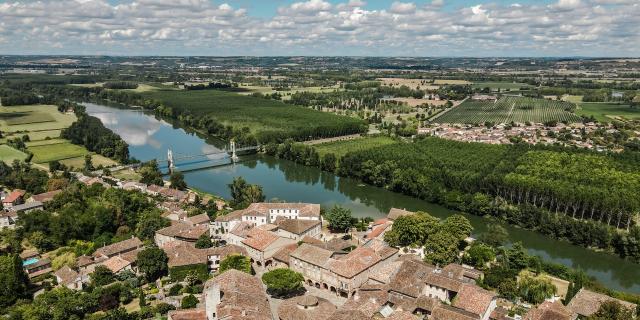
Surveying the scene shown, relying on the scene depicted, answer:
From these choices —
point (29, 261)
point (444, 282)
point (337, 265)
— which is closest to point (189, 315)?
point (337, 265)

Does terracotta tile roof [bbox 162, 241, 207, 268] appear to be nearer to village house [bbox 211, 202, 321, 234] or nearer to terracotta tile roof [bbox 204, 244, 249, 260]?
terracotta tile roof [bbox 204, 244, 249, 260]

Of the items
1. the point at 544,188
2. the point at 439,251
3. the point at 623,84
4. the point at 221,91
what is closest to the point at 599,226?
the point at 544,188

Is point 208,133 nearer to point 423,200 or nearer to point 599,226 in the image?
point 423,200

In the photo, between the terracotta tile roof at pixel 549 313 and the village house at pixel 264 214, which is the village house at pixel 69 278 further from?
the terracotta tile roof at pixel 549 313

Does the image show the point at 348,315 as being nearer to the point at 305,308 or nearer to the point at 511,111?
the point at 305,308

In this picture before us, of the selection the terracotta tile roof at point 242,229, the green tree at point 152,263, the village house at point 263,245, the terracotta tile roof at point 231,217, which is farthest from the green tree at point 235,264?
the terracotta tile roof at point 231,217
